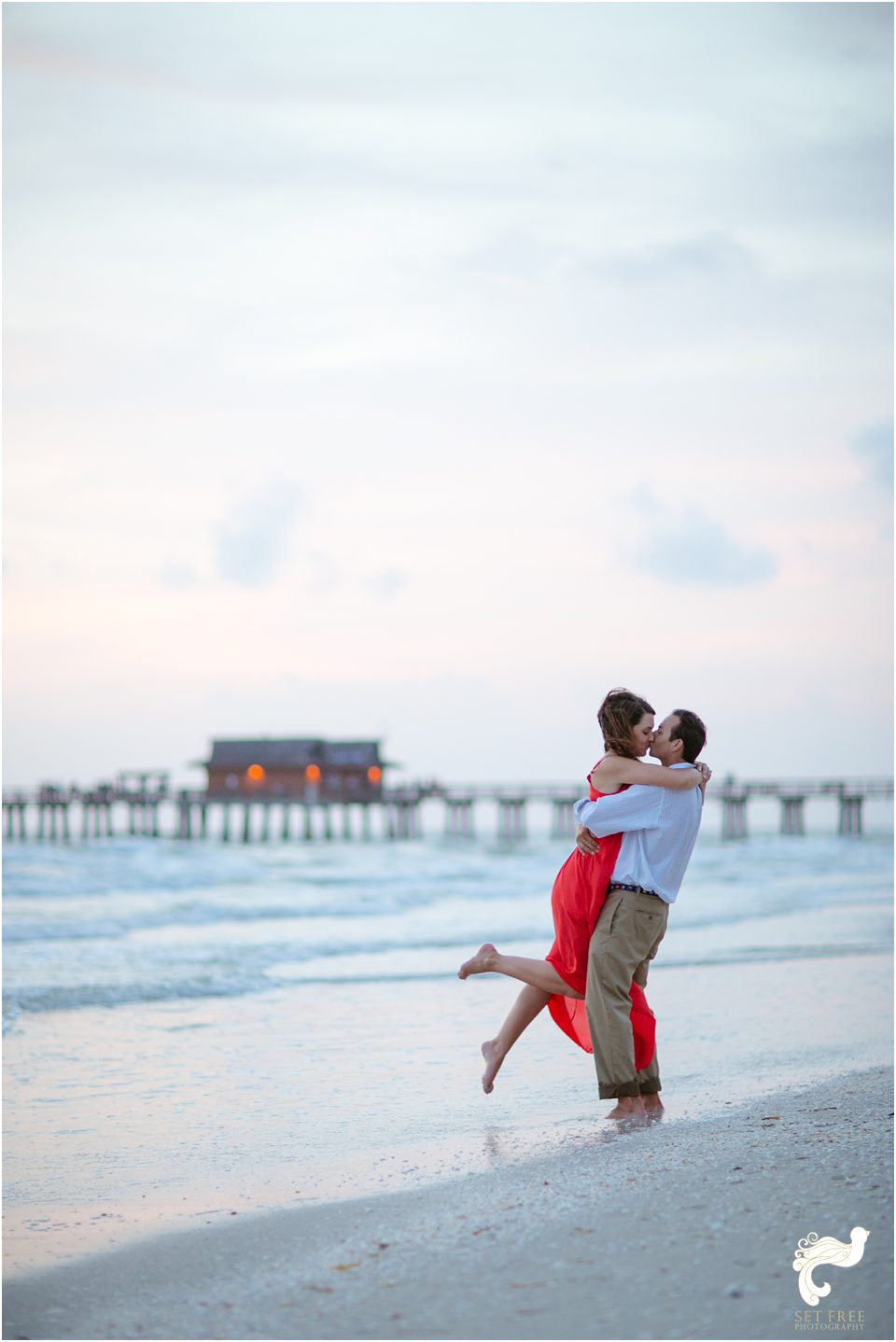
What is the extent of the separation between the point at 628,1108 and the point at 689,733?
1.51 metres

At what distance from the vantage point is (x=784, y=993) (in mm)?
8758

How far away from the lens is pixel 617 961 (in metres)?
4.81

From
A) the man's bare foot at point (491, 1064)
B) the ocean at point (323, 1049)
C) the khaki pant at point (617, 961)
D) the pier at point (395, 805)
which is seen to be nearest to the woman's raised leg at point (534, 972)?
the khaki pant at point (617, 961)

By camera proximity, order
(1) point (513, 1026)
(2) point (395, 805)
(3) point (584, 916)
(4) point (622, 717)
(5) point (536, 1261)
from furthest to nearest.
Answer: (2) point (395, 805) < (1) point (513, 1026) < (3) point (584, 916) < (4) point (622, 717) < (5) point (536, 1261)

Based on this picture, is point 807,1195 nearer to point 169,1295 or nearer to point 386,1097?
point 169,1295

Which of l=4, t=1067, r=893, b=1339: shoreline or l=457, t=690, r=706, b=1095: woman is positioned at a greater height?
l=457, t=690, r=706, b=1095: woman

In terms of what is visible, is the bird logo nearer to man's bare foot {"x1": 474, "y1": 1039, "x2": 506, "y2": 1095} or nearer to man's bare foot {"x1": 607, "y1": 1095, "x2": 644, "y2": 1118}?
man's bare foot {"x1": 607, "y1": 1095, "x2": 644, "y2": 1118}

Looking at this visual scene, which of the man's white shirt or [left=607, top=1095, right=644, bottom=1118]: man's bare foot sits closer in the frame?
the man's white shirt

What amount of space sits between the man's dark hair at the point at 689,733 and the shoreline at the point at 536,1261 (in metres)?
1.38

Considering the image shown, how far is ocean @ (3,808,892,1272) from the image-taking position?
4.55 meters

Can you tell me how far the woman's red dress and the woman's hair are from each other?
20cm

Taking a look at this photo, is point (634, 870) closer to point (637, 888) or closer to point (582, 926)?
point (637, 888)
